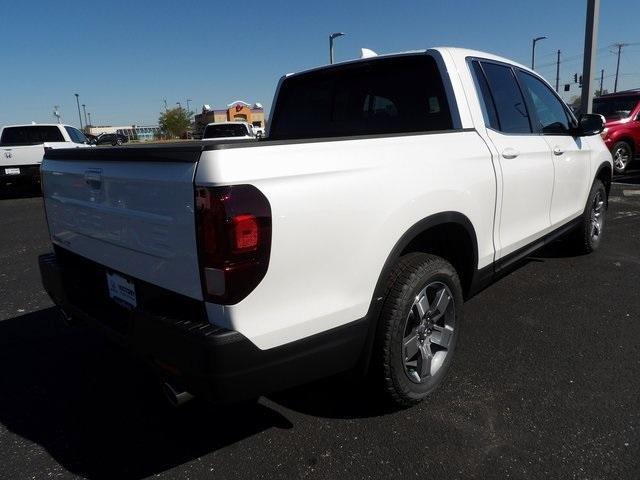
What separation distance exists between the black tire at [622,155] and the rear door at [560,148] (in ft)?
28.1

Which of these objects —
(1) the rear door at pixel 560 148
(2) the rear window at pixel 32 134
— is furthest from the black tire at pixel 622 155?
(2) the rear window at pixel 32 134

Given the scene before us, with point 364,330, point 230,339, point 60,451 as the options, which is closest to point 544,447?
point 364,330

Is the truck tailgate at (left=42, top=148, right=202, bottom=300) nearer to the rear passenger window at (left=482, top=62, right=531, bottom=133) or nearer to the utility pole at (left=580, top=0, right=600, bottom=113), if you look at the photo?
the rear passenger window at (left=482, top=62, right=531, bottom=133)

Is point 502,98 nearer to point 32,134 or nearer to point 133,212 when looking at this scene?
point 133,212

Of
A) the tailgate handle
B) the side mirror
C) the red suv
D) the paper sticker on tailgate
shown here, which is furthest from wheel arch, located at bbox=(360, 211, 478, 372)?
the red suv

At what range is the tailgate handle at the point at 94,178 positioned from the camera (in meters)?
2.24

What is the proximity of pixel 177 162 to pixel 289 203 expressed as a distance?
17.2 inches

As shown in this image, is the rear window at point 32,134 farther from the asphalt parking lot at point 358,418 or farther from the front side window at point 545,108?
the front side window at point 545,108

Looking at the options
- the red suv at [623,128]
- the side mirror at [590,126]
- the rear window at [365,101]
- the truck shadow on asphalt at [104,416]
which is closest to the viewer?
the truck shadow on asphalt at [104,416]

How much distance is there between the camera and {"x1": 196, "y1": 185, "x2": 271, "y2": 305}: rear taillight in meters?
1.73

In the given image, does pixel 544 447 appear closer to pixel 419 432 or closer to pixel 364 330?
pixel 419 432

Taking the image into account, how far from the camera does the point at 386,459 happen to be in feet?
7.40

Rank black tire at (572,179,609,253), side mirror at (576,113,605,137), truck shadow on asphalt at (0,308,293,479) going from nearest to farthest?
1. truck shadow on asphalt at (0,308,293,479)
2. side mirror at (576,113,605,137)
3. black tire at (572,179,609,253)

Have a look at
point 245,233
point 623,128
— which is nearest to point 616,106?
point 623,128
